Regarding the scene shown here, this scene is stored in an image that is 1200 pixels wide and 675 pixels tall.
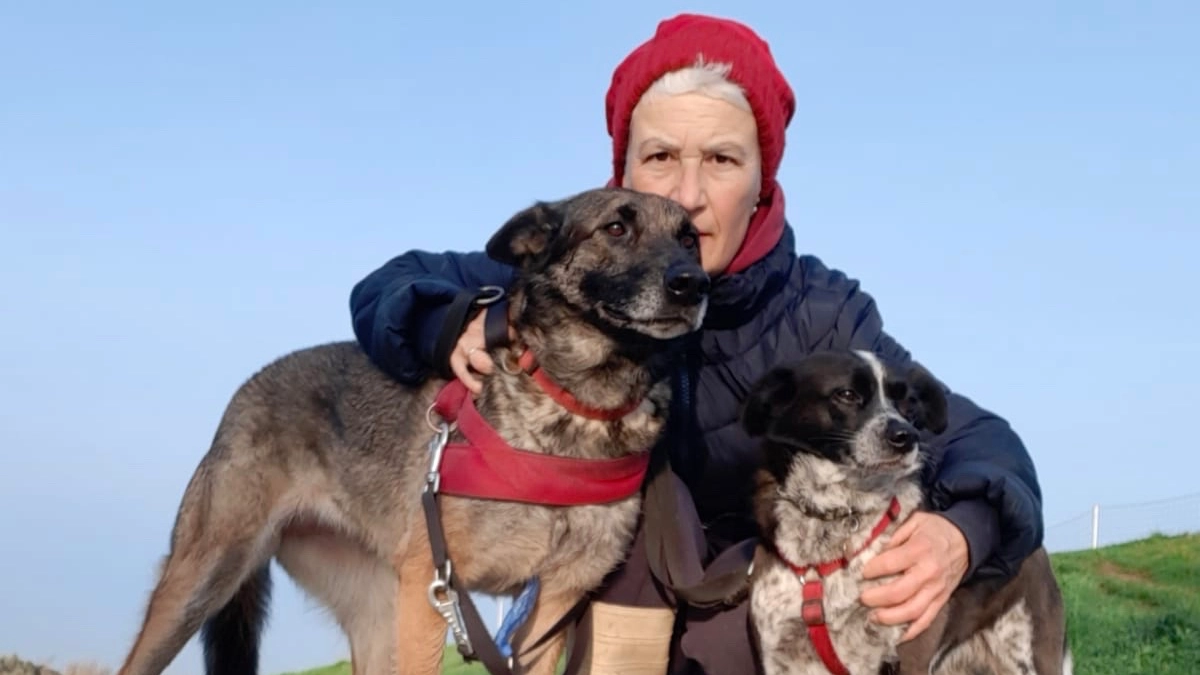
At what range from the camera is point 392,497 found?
171 inches

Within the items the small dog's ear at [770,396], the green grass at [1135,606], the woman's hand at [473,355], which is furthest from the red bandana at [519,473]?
the green grass at [1135,606]

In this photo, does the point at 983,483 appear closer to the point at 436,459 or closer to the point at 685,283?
the point at 685,283

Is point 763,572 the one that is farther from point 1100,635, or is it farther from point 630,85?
point 1100,635

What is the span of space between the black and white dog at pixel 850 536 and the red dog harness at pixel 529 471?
63 centimetres

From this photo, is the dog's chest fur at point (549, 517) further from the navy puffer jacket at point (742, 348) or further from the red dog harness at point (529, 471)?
the navy puffer jacket at point (742, 348)

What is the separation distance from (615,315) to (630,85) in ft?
3.69

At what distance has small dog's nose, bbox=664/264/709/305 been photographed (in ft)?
12.4

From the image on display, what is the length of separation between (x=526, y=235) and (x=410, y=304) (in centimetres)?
49

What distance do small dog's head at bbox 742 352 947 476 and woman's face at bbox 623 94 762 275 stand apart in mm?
543

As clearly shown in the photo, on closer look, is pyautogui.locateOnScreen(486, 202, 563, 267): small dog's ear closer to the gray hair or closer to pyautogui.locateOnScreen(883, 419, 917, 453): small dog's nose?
the gray hair

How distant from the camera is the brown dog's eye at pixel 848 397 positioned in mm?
4305

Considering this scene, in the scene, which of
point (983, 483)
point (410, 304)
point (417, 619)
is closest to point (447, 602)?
point (417, 619)

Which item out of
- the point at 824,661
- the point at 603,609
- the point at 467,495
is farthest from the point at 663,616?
the point at 467,495

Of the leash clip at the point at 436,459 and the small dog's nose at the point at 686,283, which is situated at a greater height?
the small dog's nose at the point at 686,283
